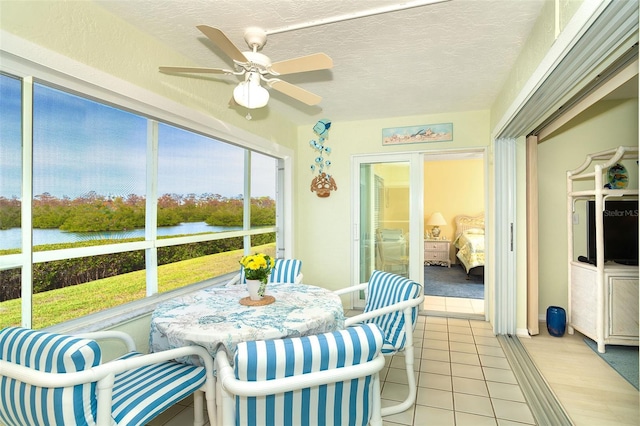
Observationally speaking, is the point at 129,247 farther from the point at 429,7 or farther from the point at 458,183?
the point at 458,183

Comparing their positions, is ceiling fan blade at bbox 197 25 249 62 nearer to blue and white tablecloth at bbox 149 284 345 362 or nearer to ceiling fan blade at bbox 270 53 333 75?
ceiling fan blade at bbox 270 53 333 75

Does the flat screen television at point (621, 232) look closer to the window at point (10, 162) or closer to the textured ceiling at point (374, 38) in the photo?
the textured ceiling at point (374, 38)

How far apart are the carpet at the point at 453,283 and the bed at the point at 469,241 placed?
0.21m

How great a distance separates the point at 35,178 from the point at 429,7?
2.43 meters

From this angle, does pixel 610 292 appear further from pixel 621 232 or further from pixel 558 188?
pixel 558 188

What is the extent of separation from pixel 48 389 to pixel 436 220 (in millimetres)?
7365

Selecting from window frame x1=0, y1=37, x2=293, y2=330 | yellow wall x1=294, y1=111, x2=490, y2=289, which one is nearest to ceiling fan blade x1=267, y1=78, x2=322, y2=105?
window frame x1=0, y1=37, x2=293, y2=330

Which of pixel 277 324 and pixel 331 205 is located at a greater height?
pixel 331 205

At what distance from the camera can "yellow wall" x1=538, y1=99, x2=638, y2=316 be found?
3.61m

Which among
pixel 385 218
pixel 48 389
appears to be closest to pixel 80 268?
pixel 48 389

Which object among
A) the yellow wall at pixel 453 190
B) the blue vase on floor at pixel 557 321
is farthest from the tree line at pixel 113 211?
the yellow wall at pixel 453 190

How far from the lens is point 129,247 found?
232 centimetres

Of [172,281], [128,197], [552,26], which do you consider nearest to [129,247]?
[128,197]

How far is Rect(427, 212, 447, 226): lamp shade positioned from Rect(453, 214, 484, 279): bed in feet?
1.12
